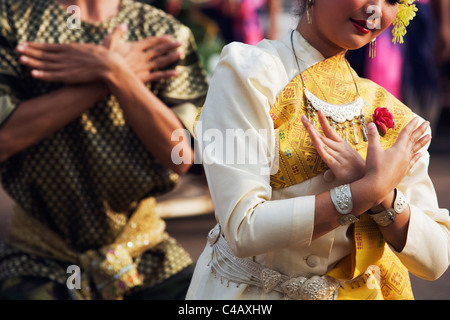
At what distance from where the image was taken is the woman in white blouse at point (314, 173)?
1.77 meters

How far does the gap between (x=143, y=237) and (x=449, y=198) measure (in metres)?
4.51

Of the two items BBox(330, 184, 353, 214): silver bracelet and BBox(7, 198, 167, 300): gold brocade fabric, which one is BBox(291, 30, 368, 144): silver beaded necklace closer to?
BBox(330, 184, 353, 214): silver bracelet

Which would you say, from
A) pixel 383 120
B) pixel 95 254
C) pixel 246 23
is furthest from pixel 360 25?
pixel 246 23

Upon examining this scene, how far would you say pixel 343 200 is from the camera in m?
1.74

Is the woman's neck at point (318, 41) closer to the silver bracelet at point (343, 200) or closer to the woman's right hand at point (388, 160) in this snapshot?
the woman's right hand at point (388, 160)

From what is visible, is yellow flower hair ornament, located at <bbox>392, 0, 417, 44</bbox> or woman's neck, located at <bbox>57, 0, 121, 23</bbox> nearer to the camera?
yellow flower hair ornament, located at <bbox>392, 0, 417, 44</bbox>

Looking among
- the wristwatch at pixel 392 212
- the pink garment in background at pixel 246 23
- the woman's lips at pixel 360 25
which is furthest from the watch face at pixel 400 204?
the pink garment in background at pixel 246 23

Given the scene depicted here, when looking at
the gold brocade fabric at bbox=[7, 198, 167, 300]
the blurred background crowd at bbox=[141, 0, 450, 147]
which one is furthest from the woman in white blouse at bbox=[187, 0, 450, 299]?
the blurred background crowd at bbox=[141, 0, 450, 147]

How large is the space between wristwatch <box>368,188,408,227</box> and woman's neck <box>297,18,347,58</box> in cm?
42

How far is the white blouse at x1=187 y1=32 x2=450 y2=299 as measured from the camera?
1772 mm

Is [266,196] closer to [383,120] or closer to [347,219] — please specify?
[347,219]

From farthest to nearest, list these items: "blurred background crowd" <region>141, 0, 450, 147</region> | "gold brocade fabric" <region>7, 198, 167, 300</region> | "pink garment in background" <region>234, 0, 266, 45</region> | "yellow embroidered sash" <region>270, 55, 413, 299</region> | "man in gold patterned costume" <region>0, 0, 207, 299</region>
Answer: "pink garment in background" <region>234, 0, 266, 45</region> < "blurred background crowd" <region>141, 0, 450, 147</region> < "gold brocade fabric" <region>7, 198, 167, 300</region> < "man in gold patterned costume" <region>0, 0, 207, 299</region> < "yellow embroidered sash" <region>270, 55, 413, 299</region>

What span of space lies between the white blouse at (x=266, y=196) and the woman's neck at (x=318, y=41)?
2 centimetres
